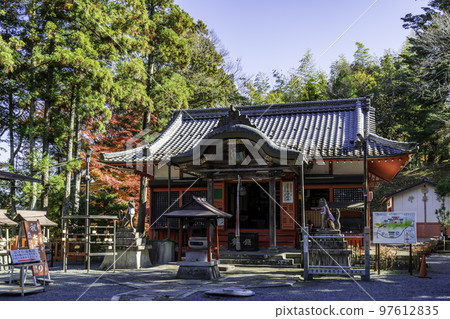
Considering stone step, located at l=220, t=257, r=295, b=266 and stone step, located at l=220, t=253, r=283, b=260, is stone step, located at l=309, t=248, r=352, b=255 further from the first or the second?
stone step, located at l=220, t=253, r=283, b=260

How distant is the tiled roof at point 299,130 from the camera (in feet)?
48.9

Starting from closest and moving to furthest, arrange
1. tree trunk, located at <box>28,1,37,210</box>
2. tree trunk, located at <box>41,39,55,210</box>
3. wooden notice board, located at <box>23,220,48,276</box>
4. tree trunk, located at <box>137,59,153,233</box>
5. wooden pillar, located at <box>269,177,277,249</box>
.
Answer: wooden notice board, located at <box>23,220,48,276</box>
wooden pillar, located at <box>269,177,277,249</box>
tree trunk, located at <box>28,1,37,210</box>
tree trunk, located at <box>41,39,55,210</box>
tree trunk, located at <box>137,59,153,233</box>

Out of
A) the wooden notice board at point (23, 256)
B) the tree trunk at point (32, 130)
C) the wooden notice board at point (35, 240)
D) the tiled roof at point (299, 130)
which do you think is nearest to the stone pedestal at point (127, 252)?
the wooden notice board at point (35, 240)

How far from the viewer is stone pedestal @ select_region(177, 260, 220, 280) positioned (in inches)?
424

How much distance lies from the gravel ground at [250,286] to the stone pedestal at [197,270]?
0.92ft

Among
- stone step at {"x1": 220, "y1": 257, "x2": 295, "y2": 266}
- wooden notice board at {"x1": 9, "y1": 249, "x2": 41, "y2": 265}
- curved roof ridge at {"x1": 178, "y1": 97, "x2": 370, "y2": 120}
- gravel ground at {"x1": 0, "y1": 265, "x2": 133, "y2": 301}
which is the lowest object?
stone step at {"x1": 220, "y1": 257, "x2": 295, "y2": 266}

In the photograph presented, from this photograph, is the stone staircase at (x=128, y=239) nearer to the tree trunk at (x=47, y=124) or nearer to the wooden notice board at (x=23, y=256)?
the wooden notice board at (x=23, y=256)

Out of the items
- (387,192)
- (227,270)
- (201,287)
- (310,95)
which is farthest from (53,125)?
(387,192)

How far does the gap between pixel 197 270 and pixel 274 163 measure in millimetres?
5051

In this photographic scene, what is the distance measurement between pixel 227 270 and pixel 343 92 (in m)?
26.4

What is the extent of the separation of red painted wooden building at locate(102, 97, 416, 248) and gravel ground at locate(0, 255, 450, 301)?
2.70 m

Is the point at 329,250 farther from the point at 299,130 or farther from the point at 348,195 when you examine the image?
the point at 299,130

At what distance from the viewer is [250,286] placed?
30.9 feet

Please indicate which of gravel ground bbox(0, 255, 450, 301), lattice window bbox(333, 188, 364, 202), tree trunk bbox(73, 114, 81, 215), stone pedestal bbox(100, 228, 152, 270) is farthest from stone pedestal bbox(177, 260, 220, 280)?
tree trunk bbox(73, 114, 81, 215)
